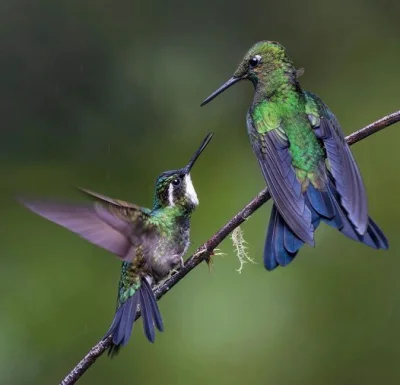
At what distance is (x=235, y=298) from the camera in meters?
4.52

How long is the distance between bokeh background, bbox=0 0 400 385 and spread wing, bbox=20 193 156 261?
1.49 metres

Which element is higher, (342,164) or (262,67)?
(262,67)

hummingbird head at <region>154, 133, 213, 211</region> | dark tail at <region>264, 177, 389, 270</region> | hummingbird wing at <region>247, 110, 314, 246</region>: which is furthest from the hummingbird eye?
dark tail at <region>264, 177, 389, 270</region>

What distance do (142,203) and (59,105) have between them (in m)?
0.94

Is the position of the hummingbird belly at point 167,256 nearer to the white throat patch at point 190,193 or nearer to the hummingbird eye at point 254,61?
the white throat patch at point 190,193

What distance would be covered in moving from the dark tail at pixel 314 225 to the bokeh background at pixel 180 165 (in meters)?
1.69

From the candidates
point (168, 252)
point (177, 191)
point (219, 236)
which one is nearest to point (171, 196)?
point (177, 191)

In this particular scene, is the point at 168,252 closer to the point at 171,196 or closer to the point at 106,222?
the point at 171,196

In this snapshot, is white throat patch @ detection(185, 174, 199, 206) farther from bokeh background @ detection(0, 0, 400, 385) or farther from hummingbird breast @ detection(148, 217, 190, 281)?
bokeh background @ detection(0, 0, 400, 385)

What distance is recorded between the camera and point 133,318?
2881mm

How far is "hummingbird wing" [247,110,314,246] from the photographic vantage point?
2693mm

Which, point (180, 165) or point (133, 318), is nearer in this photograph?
point (133, 318)

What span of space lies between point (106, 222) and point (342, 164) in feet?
2.54

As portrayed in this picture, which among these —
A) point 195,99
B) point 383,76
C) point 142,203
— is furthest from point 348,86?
point 142,203
